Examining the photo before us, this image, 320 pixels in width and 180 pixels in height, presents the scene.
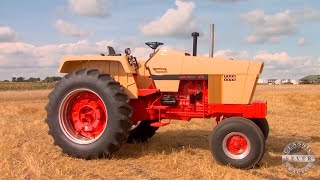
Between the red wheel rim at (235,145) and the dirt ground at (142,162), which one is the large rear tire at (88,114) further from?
the red wheel rim at (235,145)

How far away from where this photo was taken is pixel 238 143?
6.33m

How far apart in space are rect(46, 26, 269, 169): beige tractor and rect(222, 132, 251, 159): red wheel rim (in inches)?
0.6

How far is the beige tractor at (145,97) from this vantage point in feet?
21.7

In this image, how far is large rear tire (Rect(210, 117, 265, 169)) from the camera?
243 inches

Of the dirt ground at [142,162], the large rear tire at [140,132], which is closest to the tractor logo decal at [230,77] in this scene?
the dirt ground at [142,162]

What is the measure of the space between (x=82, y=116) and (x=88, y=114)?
0.12m

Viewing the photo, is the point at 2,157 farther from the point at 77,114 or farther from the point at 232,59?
the point at 232,59

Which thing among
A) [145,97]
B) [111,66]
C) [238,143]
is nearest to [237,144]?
[238,143]

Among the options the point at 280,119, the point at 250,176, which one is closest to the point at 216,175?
the point at 250,176

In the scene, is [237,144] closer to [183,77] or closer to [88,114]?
[183,77]

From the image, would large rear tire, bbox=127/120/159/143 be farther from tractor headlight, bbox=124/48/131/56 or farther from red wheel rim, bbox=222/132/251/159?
red wheel rim, bbox=222/132/251/159

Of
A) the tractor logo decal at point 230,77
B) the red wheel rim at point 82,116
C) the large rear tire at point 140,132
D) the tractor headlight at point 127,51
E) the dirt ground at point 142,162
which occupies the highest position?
the tractor headlight at point 127,51

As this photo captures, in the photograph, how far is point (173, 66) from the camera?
716 centimetres

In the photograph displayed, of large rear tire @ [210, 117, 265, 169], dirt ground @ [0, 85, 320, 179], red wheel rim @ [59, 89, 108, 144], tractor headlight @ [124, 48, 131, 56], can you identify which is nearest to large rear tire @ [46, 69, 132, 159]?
red wheel rim @ [59, 89, 108, 144]
